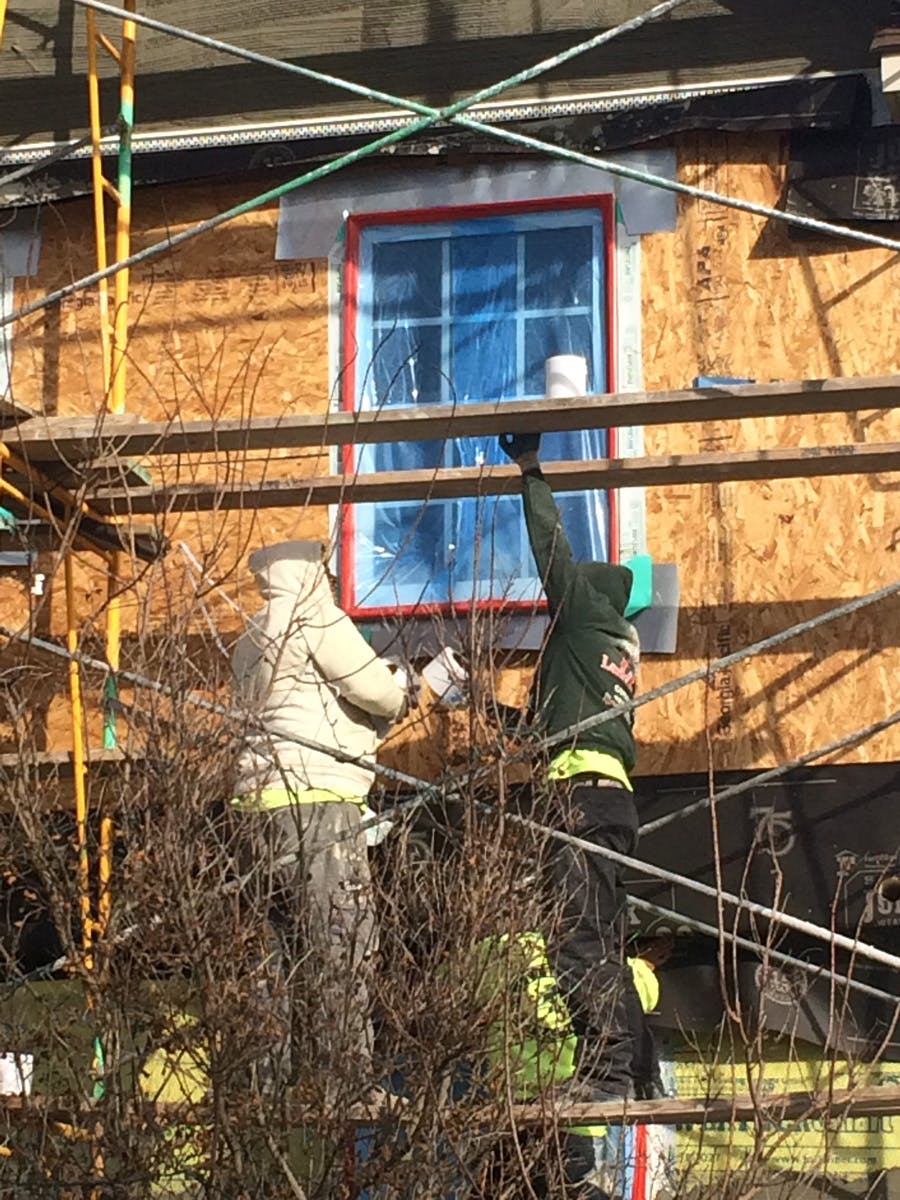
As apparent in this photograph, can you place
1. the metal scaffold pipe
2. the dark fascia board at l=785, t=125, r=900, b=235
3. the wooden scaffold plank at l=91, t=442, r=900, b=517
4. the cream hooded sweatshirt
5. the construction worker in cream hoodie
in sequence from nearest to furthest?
the construction worker in cream hoodie → the metal scaffold pipe → the cream hooded sweatshirt → the wooden scaffold plank at l=91, t=442, r=900, b=517 → the dark fascia board at l=785, t=125, r=900, b=235

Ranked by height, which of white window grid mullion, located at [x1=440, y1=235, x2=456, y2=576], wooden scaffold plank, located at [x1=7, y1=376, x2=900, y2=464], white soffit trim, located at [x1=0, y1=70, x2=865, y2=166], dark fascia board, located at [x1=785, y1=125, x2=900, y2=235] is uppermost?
white soffit trim, located at [x1=0, y1=70, x2=865, y2=166]

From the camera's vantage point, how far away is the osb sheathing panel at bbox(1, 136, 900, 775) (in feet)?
28.8

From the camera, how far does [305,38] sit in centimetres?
1009

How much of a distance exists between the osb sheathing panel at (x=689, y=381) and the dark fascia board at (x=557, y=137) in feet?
0.37

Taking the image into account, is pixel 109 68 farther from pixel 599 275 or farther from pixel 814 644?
pixel 814 644

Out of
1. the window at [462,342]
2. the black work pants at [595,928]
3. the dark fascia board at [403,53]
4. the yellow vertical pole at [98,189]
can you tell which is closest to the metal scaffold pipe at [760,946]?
the black work pants at [595,928]

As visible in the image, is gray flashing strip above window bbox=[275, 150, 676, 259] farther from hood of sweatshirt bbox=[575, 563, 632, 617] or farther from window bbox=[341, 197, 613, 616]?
hood of sweatshirt bbox=[575, 563, 632, 617]

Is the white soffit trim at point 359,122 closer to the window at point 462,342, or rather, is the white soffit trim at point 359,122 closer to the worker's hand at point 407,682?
the window at point 462,342

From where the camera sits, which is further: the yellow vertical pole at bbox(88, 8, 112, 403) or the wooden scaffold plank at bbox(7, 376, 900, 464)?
the yellow vertical pole at bbox(88, 8, 112, 403)

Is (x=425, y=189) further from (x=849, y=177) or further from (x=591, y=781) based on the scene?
(x=591, y=781)

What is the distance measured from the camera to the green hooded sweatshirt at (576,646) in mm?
7699

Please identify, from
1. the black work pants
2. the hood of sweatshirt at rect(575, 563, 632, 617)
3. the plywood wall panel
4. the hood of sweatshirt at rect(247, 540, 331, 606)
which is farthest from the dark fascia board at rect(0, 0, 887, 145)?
the black work pants

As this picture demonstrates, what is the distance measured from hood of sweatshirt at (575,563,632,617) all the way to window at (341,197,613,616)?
1.11m

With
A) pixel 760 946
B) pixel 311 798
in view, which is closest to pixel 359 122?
pixel 311 798
